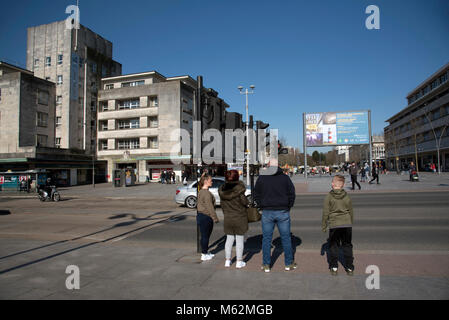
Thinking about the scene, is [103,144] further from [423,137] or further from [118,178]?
[423,137]

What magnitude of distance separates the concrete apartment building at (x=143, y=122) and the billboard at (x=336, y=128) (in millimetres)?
17228

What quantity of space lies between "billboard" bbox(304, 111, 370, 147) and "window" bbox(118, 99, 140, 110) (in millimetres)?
25138

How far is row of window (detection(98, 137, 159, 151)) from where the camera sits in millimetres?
41719

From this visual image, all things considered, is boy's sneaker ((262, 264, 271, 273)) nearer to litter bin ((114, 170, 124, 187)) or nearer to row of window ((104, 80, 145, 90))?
litter bin ((114, 170, 124, 187))

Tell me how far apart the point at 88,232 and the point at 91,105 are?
138ft

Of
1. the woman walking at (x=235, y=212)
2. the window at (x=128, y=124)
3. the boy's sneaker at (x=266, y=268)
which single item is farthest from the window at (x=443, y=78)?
the boy's sneaker at (x=266, y=268)

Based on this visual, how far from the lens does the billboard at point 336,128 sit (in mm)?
31078

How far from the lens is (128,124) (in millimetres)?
43406

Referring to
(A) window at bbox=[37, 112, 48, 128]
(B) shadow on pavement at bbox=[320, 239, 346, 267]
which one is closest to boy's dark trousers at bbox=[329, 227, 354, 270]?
(B) shadow on pavement at bbox=[320, 239, 346, 267]

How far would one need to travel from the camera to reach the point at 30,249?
623 cm

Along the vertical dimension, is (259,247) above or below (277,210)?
below

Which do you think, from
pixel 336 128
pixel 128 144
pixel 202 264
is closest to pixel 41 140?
pixel 128 144

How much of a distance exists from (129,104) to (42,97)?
11.6 m
